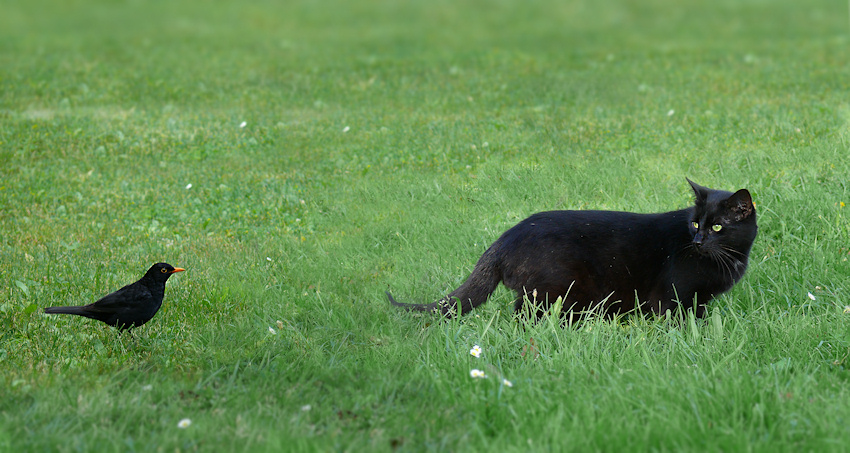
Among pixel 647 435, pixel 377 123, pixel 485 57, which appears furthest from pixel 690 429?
pixel 485 57

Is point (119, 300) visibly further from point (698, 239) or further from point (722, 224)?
point (722, 224)

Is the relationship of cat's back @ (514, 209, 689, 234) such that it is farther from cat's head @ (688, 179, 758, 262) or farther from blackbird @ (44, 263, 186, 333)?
blackbird @ (44, 263, 186, 333)

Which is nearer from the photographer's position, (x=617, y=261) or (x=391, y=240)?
(x=617, y=261)

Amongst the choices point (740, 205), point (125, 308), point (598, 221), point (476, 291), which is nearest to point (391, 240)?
point (476, 291)

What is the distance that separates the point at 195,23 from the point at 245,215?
18.1 metres

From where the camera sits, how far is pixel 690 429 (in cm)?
327

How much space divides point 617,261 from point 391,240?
249 centimetres

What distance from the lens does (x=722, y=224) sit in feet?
15.6

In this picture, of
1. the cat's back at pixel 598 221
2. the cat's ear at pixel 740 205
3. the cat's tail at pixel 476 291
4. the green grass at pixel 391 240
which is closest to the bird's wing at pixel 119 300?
the green grass at pixel 391 240

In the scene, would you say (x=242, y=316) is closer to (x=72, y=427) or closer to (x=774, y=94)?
(x=72, y=427)

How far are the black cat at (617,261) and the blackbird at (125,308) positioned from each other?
1592 mm

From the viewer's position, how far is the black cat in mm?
4695

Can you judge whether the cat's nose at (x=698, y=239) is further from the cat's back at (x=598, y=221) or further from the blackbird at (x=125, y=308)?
the blackbird at (x=125, y=308)

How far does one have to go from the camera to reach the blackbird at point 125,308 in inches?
177
